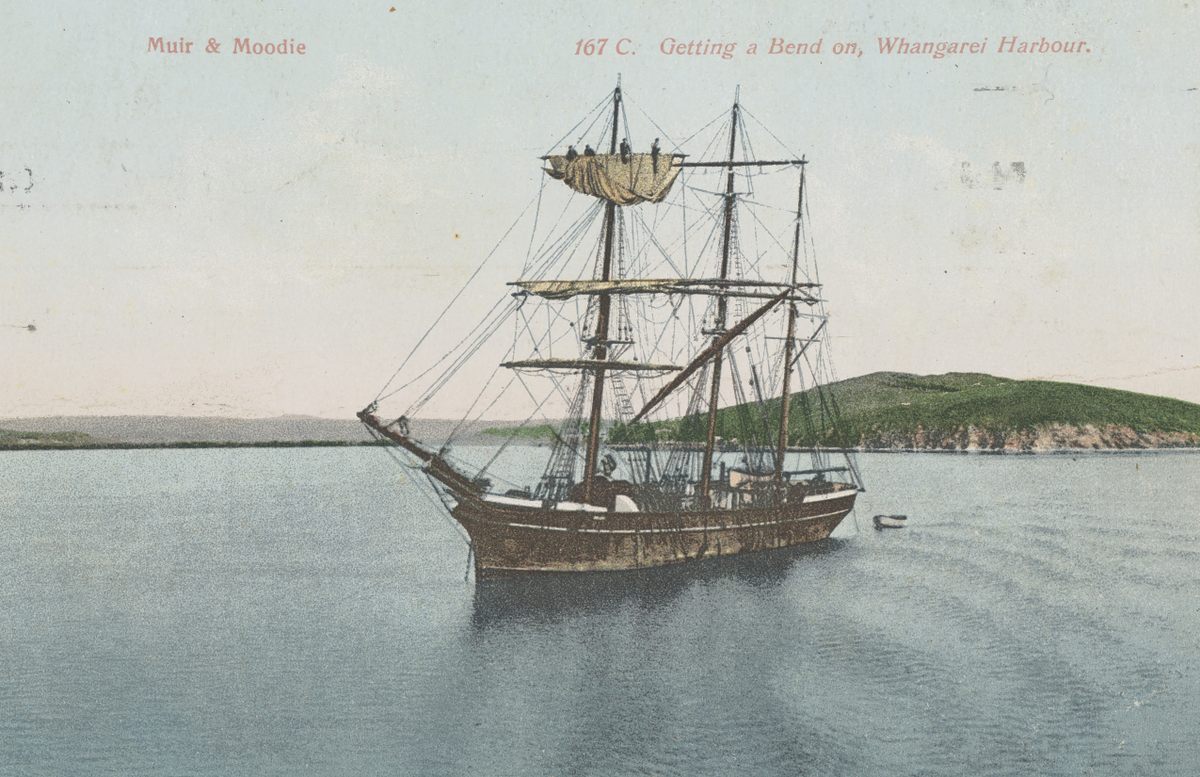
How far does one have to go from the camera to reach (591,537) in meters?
41.8

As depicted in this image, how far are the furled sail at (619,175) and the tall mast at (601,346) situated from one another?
675 mm

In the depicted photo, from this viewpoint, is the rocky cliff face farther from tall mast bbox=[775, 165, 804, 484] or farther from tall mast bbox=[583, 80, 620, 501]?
tall mast bbox=[583, 80, 620, 501]

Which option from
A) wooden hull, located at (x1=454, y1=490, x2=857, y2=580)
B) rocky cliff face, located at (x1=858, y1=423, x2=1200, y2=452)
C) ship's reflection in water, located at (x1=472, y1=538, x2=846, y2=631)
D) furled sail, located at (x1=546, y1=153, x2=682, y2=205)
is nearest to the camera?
ship's reflection in water, located at (x1=472, y1=538, x2=846, y2=631)

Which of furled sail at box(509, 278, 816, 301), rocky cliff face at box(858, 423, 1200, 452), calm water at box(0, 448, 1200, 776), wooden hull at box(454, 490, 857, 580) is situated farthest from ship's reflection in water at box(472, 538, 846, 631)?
rocky cliff face at box(858, 423, 1200, 452)

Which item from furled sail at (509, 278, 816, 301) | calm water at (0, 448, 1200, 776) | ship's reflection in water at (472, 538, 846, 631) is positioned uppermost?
furled sail at (509, 278, 816, 301)

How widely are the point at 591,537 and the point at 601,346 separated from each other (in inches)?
356

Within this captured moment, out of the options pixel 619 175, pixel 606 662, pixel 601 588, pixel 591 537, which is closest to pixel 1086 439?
pixel 619 175

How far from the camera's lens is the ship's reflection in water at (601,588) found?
35.7 meters

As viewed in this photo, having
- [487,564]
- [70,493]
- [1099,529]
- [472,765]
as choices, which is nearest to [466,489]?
[487,564]

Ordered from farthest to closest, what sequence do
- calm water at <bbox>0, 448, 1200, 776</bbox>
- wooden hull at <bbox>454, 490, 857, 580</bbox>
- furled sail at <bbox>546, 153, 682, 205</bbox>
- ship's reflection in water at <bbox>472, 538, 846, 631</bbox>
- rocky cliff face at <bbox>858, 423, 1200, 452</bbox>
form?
rocky cliff face at <bbox>858, 423, 1200, 452</bbox> → furled sail at <bbox>546, 153, 682, 205</bbox> → wooden hull at <bbox>454, 490, 857, 580</bbox> → ship's reflection in water at <bbox>472, 538, 846, 631</bbox> → calm water at <bbox>0, 448, 1200, 776</bbox>

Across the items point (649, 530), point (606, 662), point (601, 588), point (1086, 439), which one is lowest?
point (606, 662)

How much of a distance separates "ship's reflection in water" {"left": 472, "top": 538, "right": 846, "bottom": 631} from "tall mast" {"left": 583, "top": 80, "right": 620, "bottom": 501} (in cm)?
421

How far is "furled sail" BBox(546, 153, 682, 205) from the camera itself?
4350 centimetres

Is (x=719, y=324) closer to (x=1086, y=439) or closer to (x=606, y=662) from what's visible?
(x=606, y=662)
